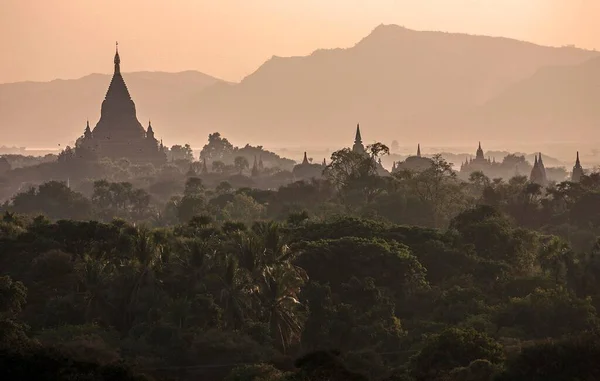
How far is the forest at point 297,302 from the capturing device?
43250 mm

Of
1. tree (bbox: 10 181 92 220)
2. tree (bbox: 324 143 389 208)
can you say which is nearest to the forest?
tree (bbox: 324 143 389 208)

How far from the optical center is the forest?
43.2 meters

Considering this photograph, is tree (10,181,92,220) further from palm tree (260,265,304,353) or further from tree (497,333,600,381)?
tree (497,333,600,381)

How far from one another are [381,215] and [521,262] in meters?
26.0

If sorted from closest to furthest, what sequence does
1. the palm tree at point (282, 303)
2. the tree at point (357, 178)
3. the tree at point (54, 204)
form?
the palm tree at point (282, 303) → the tree at point (357, 178) → the tree at point (54, 204)

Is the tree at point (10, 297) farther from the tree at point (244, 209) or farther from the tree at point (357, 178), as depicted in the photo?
the tree at point (357, 178)

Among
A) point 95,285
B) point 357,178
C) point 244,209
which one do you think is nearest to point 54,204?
point 244,209

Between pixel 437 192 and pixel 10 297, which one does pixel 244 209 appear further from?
pixel 10 297

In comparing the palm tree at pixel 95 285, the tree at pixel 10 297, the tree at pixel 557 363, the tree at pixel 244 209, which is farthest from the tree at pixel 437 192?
the tree at pixel 557 363

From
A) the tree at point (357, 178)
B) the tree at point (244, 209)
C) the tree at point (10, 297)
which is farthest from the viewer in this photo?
the tree at point (357, 178)

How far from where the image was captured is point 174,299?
5703 centimetres

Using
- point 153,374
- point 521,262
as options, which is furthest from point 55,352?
point 521,262

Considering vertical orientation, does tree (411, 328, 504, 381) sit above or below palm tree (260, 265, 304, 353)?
below

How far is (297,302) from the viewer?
54031 millimetres
